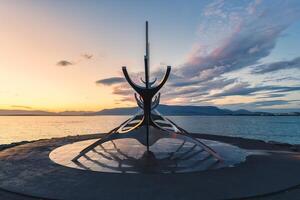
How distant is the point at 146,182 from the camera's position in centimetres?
1336

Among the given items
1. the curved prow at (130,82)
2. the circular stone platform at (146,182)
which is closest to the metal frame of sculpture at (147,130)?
the curved prow at (130,82)

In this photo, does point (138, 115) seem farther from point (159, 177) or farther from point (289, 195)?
point (289, 195)

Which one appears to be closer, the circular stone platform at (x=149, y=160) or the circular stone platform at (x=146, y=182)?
the circular stone platform at (x=146, y=182)

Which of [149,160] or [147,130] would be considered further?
[147,130]

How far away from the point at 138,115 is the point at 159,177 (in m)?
9.75

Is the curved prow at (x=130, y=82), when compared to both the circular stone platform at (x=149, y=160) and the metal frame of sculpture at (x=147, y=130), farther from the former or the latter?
the circular stone platform at (x=149, y=160)

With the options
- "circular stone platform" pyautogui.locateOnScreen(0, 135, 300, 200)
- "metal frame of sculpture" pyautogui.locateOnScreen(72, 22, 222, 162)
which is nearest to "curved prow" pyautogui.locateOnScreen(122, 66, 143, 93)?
"metal frame of sculpture" pyautogui.locateOnScreen(72, 22, 222, 162)

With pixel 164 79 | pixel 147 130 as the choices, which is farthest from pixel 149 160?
pixel 164 79

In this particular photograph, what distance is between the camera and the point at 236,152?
2178cm

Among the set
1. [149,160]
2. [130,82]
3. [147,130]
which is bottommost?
[149,160]

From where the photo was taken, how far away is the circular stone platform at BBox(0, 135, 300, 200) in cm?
1172

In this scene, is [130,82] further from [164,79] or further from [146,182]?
[146,182]

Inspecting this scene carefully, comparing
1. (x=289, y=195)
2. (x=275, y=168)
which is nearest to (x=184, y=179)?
(x=289, y=195)

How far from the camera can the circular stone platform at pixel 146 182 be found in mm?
11719
